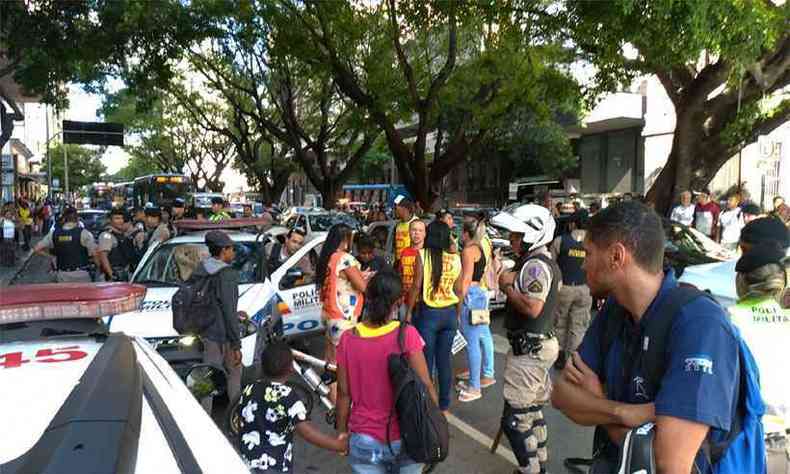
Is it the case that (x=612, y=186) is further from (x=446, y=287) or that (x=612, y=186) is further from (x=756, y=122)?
(x=446, y=287)

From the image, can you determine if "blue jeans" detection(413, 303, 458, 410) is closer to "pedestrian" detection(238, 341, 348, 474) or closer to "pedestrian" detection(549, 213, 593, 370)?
"pedestrian" detection(549, 213, 593, 370)

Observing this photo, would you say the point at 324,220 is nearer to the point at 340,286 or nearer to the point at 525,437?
the point at 340,286

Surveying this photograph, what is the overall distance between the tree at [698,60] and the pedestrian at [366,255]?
4.84m

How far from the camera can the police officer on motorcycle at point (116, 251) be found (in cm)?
832

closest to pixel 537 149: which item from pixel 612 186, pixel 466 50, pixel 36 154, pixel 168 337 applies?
pixel 612 186

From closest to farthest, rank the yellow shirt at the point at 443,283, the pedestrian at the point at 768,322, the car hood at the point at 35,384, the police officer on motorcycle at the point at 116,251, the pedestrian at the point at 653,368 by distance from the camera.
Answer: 1. the pedestrian at the point at 653,368
2. the car hood at the point at 35,384
3. the pedestrian at the point at 768,322
4. the yellow shirt at the point at 443,283
5. the police officer on motorcycle at the point at 116,251

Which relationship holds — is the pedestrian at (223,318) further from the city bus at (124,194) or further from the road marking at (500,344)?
the city bus at (124,194)

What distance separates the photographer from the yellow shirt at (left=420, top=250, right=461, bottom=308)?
499 centimetres

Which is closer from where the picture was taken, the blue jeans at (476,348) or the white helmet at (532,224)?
the white helmet at (532,224)

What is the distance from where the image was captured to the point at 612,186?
85.8 feet

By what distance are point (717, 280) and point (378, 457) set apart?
16.7 ft

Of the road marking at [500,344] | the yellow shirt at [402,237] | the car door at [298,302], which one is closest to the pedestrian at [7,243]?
the car door at [298,302]

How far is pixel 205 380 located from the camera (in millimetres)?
4191

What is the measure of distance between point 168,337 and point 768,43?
9172 mm
